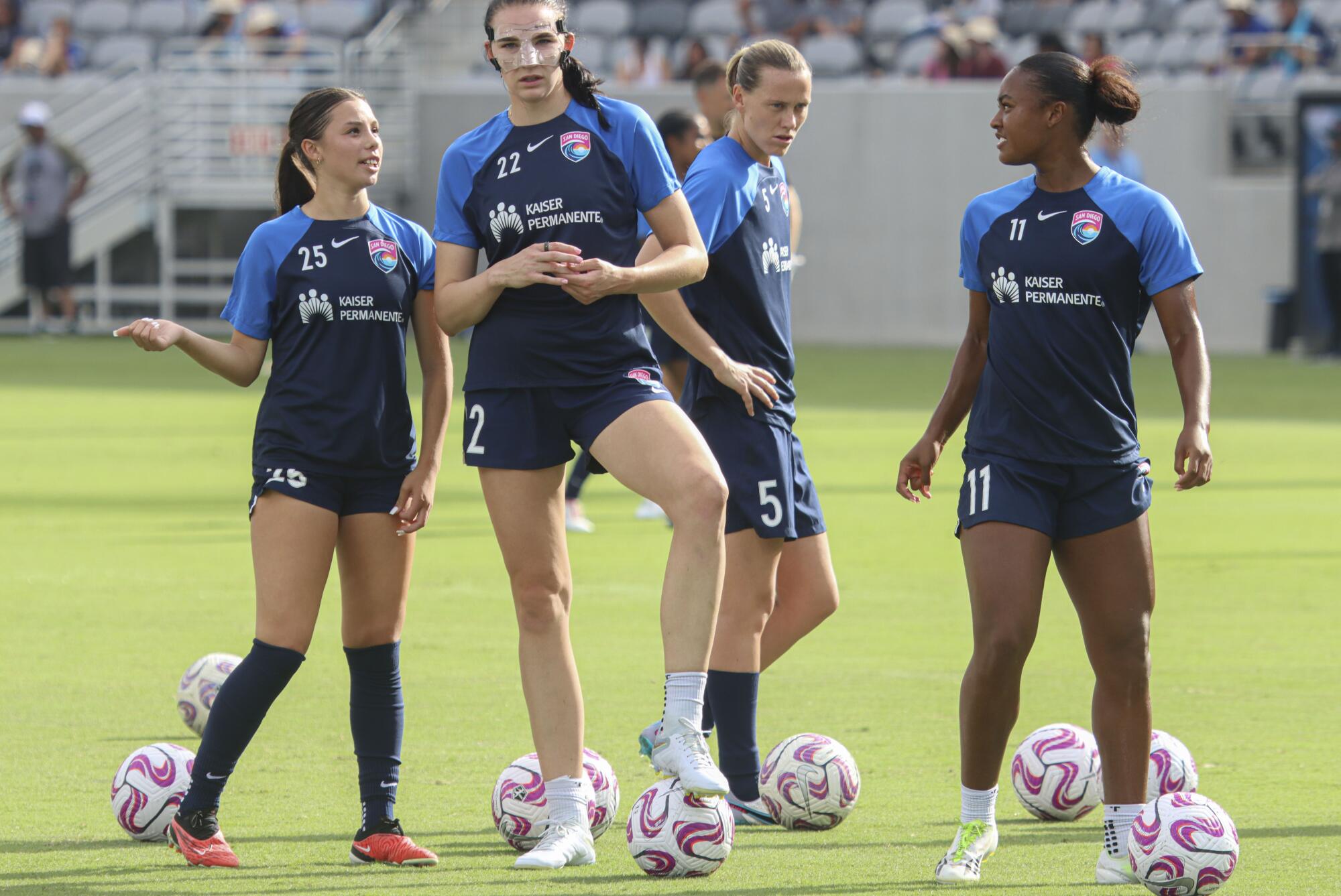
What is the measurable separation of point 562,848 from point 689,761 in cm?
48

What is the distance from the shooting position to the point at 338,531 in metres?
5.53

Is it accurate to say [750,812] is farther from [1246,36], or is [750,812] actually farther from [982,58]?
[982,58]

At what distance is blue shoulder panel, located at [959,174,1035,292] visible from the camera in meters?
5.34

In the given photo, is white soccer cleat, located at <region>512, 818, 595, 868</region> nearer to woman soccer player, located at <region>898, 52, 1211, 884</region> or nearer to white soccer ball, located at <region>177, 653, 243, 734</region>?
woman soccer player, located at <region>898, 52, 1211, 884</region>

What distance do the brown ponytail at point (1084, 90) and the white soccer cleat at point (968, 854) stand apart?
1.79m

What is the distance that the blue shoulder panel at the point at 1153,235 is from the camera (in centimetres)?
514

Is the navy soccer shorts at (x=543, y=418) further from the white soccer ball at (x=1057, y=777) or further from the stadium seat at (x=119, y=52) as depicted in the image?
the stadium seat at (x=119, y=52)

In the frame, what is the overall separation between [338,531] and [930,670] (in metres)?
3.43

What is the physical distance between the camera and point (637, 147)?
535 cm

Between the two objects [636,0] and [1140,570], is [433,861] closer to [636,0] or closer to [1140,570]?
[1140,570]

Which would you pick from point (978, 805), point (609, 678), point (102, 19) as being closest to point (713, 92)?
point (609, 678)

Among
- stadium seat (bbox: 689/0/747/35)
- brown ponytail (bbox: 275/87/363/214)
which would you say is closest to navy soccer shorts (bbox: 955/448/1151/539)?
brown ponytail (bbox: 275/87/363/214)

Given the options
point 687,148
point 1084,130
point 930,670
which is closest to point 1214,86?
point 687,148

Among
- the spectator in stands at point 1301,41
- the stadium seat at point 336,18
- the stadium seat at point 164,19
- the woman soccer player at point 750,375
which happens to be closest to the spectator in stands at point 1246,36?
the spectator in stands at point 1301,41
